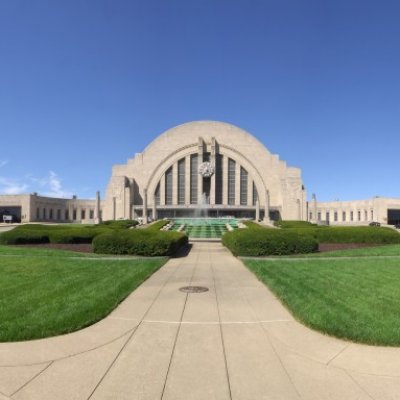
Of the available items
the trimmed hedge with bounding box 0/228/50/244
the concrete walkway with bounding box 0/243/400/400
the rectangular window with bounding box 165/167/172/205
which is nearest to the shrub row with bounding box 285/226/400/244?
the trimmed hedge with bounding box 0/228/50/244

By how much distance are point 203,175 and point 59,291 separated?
2708 inches

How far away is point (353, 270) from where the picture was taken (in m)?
13.2

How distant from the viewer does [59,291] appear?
917 cm

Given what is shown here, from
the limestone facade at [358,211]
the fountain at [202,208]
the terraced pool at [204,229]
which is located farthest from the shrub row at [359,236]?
the fountain at [202,208]

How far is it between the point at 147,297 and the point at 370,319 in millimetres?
4835

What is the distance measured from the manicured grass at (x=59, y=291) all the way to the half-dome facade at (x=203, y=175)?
204 feet

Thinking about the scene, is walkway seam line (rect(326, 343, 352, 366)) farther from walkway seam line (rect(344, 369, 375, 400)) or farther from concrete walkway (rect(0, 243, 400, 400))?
walkway seam line (rect(344, 369, 375, 400))

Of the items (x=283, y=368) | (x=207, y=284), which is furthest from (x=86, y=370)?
(x=207, y=284)

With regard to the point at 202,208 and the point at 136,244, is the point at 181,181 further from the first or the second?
the point at 136,244

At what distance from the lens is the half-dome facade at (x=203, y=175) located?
7725 centimetres

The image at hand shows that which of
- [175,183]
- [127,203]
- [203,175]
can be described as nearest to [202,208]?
[203,175]

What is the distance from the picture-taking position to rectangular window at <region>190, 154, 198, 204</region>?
7906cm

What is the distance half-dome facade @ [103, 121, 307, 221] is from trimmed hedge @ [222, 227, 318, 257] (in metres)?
56.3

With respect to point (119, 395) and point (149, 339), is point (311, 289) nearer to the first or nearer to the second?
point (149, 339)
